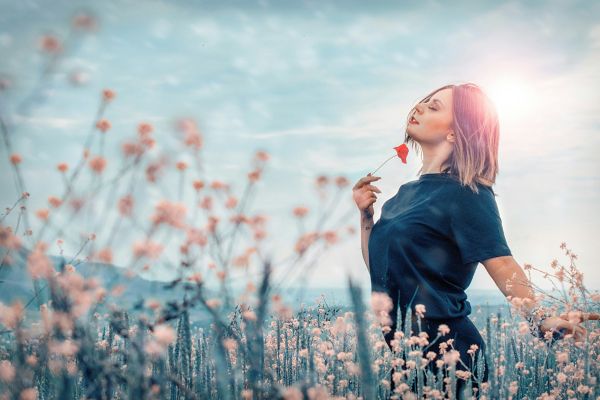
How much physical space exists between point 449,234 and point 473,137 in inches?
24.3

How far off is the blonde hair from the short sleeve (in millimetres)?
118

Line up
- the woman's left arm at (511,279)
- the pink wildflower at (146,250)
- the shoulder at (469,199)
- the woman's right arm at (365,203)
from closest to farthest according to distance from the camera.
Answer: the pink wildflower at (146,250) → the woman's left arm at (511,279) → the shoulder at (469,199) → the woman's right arm at (365,203)

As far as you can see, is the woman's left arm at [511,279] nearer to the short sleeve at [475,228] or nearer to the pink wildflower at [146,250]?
the short sleeve at [475,228]

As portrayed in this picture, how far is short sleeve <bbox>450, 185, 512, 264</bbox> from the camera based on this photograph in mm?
2498

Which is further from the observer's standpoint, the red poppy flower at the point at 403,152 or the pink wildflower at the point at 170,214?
the red poppy flower at the point at 403,152

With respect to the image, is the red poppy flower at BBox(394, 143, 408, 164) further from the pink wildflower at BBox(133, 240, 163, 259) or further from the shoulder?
the pink wildflower at BBox(133, 240, 163, 259)

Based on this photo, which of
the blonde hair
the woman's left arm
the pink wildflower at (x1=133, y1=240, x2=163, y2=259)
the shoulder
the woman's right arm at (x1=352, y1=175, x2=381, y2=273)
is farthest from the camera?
the woman's right arm at (x1=352, y1=175, x2=381, y2=273)

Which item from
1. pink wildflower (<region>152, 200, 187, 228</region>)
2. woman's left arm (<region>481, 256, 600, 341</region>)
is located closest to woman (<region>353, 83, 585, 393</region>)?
woman's left arm (<region>481, 256, 600, 341</region>)

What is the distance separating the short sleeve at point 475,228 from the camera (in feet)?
8.20

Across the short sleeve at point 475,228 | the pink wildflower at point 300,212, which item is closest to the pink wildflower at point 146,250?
the pink wildflower at point 300,212

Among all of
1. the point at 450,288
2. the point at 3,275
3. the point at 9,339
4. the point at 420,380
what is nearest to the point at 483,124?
the point at 450,288

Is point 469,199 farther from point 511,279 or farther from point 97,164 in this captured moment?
point 97,164

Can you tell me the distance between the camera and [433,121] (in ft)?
9.96

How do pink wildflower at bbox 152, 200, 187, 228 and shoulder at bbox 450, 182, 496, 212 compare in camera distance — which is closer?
pink wildflower at bbox 152, 200, 187, 228
